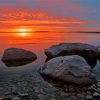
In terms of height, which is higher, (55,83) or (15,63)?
(15,63)

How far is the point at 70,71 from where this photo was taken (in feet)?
44.4

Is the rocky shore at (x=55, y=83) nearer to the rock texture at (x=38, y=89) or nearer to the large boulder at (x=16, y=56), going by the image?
the rock texture at (x=38, y=89)

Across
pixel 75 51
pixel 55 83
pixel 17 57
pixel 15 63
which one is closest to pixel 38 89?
pixel 55 83

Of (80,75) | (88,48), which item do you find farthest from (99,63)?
(80,75)

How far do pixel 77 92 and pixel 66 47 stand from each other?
7.20 meters

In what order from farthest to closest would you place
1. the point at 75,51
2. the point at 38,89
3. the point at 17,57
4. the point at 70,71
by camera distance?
the point at 75,51
the point at 17,57
the point at 70,71
the point at 38,89

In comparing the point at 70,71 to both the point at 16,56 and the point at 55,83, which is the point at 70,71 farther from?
the point at 16,56

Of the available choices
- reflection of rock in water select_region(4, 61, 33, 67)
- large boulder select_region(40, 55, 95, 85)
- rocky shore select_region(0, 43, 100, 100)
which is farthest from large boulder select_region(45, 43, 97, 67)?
large boulder select_region(40, 55, 95, 85)

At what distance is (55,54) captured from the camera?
18.4m

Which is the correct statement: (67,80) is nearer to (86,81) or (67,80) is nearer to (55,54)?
(86,81)

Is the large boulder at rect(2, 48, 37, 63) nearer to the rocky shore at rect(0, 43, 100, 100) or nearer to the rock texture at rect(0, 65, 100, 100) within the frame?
the rocky shore at rect(0, 43, 100, 100)

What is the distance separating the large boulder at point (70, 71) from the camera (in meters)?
13.3

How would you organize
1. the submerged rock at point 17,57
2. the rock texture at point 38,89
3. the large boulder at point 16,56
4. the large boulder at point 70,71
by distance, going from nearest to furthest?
the rock texture at point 38,89 → the large boulder at point 70,71 → the submerged rock at point 17,57 → the large boulder at point 16,56

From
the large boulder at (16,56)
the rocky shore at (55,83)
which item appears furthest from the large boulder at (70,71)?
the large boulder at (16,56)
